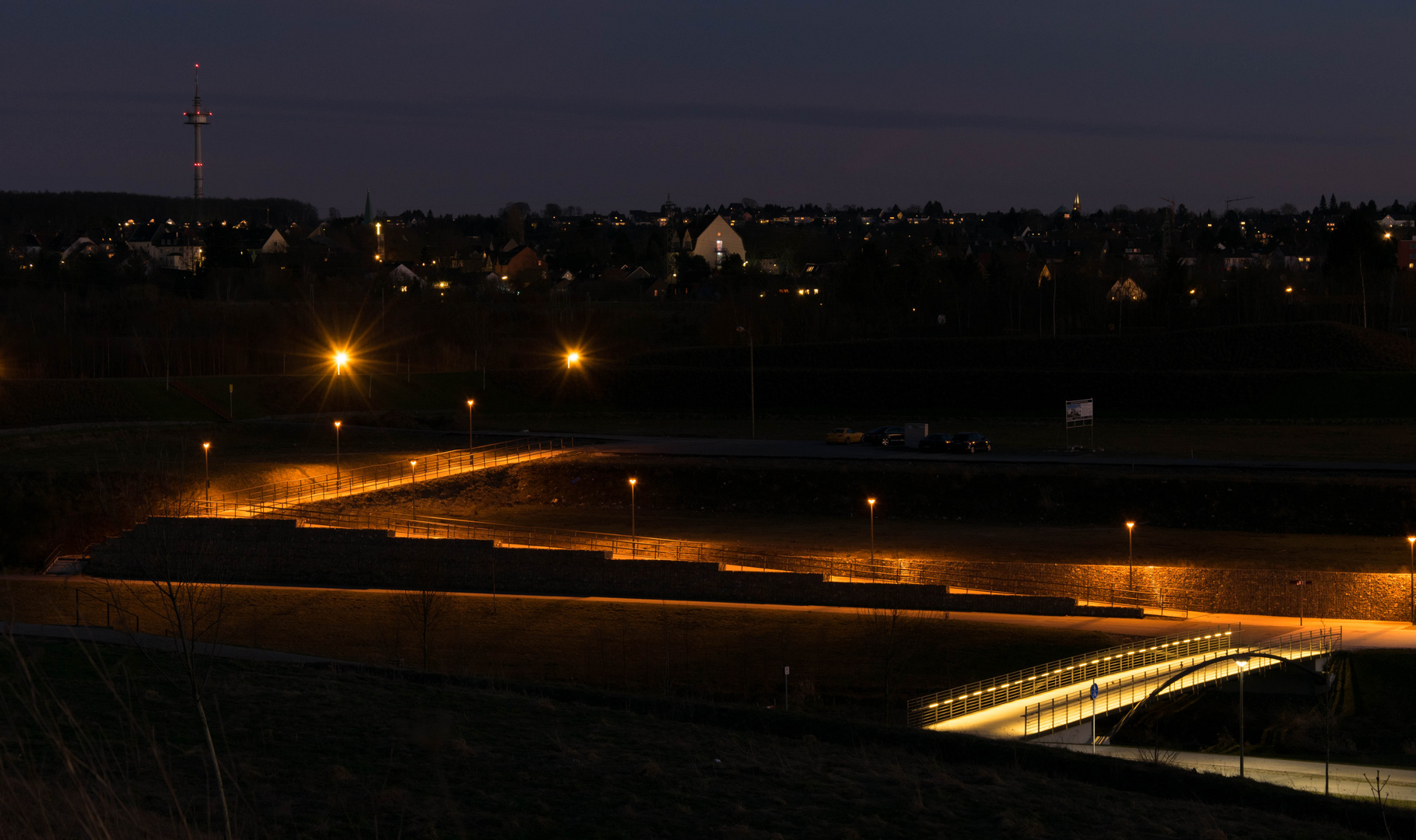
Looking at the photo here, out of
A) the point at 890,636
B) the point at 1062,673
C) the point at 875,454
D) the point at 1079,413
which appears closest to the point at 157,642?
the point at 890,636

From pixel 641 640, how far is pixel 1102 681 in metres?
11.2

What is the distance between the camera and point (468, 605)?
34.4 meters

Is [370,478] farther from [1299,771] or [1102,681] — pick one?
[1299,771]

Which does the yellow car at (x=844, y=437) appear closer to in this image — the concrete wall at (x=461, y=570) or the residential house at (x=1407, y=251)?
the concrete wall at (x=461, y=570)

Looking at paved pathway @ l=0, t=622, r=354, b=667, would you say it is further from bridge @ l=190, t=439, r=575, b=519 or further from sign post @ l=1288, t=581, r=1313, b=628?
sign post @ l=1288, t=581, r=1313, b=628

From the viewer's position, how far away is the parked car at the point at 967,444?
5006 centimetres

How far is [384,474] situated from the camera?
47562 mm

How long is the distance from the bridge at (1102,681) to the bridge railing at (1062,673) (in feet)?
0.07

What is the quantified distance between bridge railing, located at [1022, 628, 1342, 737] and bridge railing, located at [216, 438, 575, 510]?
27.5 metres

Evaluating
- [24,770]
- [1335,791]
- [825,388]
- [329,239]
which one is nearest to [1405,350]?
[825,388]

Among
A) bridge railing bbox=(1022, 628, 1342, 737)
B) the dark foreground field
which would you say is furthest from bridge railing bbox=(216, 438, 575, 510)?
bridge railing bbox=(1022, 628, 1342, 737)

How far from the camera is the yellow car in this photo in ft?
179

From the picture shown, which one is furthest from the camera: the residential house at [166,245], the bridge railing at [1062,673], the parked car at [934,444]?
the residential house at [166,245]

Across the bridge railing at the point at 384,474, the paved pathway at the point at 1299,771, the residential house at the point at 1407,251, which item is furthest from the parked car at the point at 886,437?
the residential house at the point at 1407,251
